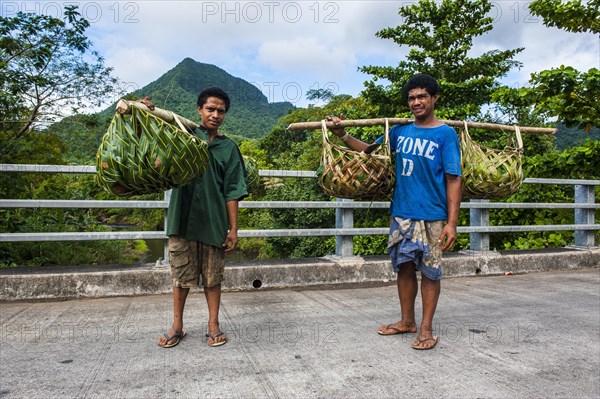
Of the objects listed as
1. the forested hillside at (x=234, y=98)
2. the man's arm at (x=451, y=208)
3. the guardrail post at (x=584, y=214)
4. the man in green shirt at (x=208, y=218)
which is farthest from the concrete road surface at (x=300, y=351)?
the forested hillside at (x=234, y=98)

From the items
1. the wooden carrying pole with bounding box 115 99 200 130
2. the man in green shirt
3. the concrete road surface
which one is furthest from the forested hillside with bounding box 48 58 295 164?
the concrete road surface

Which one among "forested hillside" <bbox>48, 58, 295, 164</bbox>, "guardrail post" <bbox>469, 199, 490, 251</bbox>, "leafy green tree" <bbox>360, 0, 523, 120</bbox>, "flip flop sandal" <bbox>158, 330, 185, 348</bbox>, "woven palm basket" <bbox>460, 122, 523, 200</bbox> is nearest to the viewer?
"flip flop sandal" <bbox>158, 330, 185, 348</bbox>

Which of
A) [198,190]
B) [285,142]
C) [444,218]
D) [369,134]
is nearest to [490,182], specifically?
[444,218]

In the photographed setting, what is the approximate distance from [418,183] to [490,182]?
2.08 ft

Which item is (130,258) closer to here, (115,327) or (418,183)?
(115,327)

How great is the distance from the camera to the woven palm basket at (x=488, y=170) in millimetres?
3174

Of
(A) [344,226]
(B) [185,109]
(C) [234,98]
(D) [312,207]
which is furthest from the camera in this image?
(C) [234,98]

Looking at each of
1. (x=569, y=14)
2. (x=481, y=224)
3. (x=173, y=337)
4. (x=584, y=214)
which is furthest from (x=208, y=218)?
(x=569, y=14)

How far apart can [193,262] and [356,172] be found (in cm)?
123

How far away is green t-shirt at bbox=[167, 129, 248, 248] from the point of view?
2.87 metres

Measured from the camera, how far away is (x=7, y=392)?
215cm

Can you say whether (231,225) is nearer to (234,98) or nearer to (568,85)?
(568,85)

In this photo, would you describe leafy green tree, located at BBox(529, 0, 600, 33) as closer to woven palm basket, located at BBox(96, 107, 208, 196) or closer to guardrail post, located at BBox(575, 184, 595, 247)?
guardrail post, located at BBox(575, 184, 595, 247)

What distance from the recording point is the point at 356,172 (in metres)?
2.82
